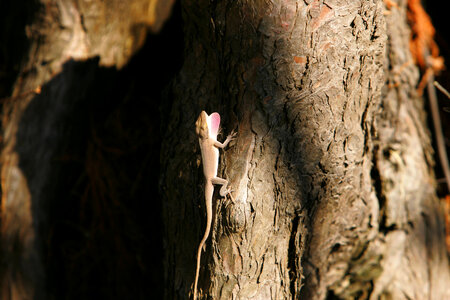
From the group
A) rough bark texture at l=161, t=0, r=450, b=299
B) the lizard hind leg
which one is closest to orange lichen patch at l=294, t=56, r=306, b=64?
rough bark texture at l=161, t=0, r=450, b=299

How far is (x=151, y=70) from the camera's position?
115 inches

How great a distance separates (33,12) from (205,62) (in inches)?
64.2

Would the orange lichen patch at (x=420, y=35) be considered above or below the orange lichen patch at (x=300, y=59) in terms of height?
above

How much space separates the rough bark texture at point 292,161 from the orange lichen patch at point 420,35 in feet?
1.30

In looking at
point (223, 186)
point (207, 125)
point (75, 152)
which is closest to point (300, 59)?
point (207, 125)

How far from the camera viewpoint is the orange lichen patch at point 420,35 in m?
2.71

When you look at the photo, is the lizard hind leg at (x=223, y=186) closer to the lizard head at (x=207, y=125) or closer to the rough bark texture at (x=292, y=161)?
the rough bark texture at (x=292, y=161)

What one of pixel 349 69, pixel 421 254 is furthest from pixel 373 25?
pixel 421 254

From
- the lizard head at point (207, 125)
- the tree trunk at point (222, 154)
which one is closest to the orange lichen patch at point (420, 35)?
the tree trunk at point (222, 154)

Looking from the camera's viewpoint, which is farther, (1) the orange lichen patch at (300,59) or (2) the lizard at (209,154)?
(2) the lizard at (209,154)

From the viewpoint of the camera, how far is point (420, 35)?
275cm

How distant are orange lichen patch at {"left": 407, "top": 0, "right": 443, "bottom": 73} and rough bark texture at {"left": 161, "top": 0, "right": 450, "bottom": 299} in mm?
396

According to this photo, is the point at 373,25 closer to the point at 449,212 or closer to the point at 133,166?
the point at 449,212

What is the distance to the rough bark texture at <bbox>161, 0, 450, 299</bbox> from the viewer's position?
6.00ft
